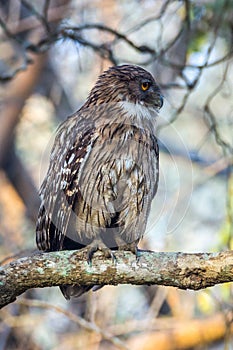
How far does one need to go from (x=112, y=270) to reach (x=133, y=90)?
1.43 meters

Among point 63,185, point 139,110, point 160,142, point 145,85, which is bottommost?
point 160,142

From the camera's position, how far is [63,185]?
4305 millimetres

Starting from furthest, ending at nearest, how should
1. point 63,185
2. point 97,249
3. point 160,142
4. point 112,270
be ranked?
point 160,142 → point 63,185 → point 97,249 → point 112,270

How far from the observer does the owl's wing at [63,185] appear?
427 centimetres

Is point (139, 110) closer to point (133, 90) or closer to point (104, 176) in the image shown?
point (133, 90)

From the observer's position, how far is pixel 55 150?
4.59m

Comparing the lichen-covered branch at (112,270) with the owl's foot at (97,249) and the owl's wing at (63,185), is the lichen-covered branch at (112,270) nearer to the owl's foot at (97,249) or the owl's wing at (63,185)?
the owl's foot at (97,249)

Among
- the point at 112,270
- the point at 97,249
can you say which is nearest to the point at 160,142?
the point at 97,249

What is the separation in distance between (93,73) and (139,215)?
4.56 metres

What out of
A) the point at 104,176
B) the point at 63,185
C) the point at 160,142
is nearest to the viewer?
the point at 104,176

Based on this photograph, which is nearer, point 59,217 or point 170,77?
point 59,217

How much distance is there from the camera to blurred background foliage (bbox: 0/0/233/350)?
5664 mm

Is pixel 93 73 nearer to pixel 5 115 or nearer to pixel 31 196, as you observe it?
pixel 5 115

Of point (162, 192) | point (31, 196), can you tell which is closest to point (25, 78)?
point (31, 196)
